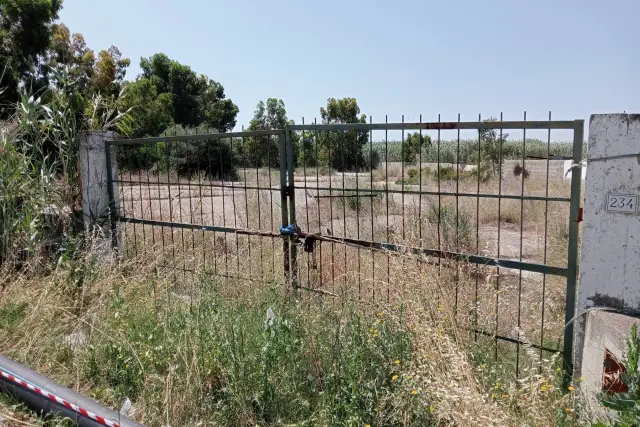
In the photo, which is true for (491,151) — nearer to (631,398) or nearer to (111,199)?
(111,199)

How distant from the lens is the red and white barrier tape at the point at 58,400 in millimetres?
2714

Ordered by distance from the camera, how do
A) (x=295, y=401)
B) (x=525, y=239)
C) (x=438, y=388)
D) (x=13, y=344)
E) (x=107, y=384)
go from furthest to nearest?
(x=525, y=239)
(x=13, y=344)
(x=107, y=384)
(x=295, y=401)
(x=438, y=388)

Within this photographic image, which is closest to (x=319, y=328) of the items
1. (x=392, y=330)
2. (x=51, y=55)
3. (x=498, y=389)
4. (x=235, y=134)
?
(x=392, y=330)

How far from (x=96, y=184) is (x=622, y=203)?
560 centimetres

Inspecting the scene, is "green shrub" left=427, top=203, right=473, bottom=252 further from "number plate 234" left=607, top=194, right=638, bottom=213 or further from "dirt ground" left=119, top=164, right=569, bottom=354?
"number plate 234" left=607, top=194, right=638, bottom=213

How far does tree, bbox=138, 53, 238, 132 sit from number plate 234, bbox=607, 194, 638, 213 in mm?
38764

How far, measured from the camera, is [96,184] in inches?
242

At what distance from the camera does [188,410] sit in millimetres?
3146

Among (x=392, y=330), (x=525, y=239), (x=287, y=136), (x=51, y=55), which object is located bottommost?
(x=525, y=239)

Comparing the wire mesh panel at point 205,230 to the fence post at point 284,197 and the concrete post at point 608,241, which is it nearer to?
the fence post at point 284,197

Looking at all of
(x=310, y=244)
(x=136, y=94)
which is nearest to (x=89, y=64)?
(x=136, y=94)

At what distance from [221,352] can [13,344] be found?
202cm

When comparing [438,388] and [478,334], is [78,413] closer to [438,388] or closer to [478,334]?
[438,388]

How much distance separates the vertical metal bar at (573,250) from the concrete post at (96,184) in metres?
4.99
